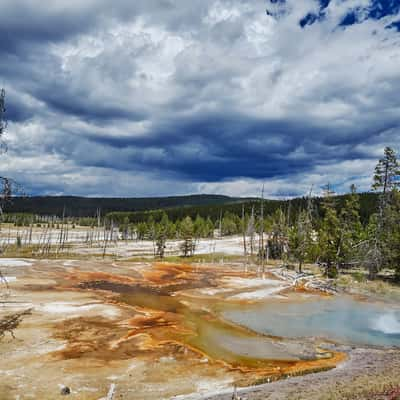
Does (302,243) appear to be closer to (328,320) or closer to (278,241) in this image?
(278,241)

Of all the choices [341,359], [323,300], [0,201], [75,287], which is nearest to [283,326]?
[341,359]

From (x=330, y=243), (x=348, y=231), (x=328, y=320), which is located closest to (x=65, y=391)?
(x=328, y=320)

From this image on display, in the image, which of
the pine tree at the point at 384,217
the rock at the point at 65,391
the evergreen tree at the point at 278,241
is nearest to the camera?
the rock at the point at 65,391

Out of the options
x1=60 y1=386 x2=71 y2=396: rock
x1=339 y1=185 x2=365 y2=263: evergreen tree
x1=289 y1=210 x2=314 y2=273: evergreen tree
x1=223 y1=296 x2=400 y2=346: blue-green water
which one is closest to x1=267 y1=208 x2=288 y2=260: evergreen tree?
x1=289 y1=210 x2=314 y2=273: evergreen tree

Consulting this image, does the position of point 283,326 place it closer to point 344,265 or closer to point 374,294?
point 374,294

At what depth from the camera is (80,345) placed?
22422 mm

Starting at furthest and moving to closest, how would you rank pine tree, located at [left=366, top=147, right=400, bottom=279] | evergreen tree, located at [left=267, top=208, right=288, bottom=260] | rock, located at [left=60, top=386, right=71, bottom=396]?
evergreen tree, located at [left=267, top=208, right=288, bottom=260] < pine tree, located at [left=366, top=147, right=400, bottom=279] < rock, located at [left=60, top=386, right=71, bottom=396]

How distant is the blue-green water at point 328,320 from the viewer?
2734 centimetres

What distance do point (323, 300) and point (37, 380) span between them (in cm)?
3381

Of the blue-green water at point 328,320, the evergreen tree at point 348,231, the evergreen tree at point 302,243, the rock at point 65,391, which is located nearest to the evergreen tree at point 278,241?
the evergreen tree at point 302,243

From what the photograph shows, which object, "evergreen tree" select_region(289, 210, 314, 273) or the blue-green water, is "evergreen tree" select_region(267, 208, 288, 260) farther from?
the blue-green water

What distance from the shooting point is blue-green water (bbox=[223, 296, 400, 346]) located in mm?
27344

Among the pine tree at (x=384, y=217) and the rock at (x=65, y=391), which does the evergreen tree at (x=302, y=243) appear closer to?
the pine tree at (x=384, y=217)

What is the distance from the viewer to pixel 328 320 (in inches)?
1284
